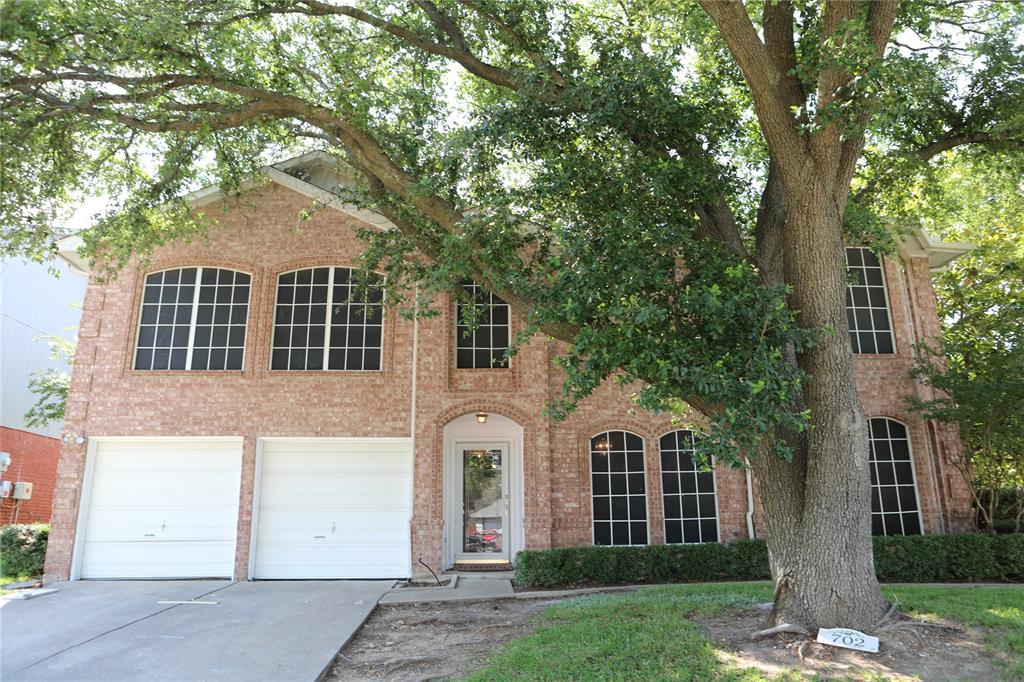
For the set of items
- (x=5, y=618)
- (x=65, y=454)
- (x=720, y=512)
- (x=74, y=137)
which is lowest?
(x=5, y=618)

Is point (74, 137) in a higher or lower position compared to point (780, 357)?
higher

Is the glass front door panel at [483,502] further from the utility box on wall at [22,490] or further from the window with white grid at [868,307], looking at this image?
the utility box on wall at [22,490]

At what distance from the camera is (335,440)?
1223cm

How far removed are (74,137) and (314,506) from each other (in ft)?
23.0

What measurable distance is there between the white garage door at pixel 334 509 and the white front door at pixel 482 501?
3.63 ft

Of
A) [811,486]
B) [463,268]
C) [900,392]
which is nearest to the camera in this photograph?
[811,486]

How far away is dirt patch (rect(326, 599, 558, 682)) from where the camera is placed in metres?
6.53

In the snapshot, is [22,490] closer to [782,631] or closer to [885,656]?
[782,631]

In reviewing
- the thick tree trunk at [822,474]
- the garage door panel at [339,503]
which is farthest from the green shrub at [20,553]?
the thick tree trunk at [822,474]

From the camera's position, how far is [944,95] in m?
8.61

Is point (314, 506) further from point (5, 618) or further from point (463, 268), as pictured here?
point (463, 268)

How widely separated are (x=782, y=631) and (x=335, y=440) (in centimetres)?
832

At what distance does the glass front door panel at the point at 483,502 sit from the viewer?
1256cm

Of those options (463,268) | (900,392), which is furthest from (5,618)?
(900,392)
